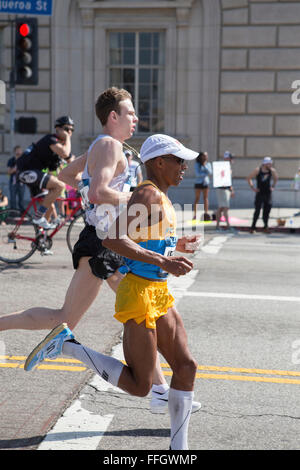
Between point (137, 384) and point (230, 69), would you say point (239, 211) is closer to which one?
point (230, 69)

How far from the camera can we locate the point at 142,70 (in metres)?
21.2

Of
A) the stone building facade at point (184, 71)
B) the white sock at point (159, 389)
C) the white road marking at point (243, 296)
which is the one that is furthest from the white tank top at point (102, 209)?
the stone building facade at point (184, 71)

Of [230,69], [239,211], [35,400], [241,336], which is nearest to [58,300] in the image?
[241,336]

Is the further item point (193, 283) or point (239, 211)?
point (239, 211)

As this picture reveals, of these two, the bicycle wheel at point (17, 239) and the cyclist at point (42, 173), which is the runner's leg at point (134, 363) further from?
the bicycle wheel at point (17, 239)

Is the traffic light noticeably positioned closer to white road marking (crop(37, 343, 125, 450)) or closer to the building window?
the building window

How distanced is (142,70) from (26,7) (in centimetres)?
695

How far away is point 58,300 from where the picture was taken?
7285 mm

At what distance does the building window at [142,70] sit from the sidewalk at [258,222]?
14.4 ft

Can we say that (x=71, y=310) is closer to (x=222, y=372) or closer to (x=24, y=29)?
(x=222, y=372)

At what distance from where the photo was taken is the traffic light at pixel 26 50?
13.9m

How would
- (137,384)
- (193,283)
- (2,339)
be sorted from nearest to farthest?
(137,384)
(2,339)
(193,283)

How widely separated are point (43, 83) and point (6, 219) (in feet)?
38.8

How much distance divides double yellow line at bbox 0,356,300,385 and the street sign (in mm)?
11441
